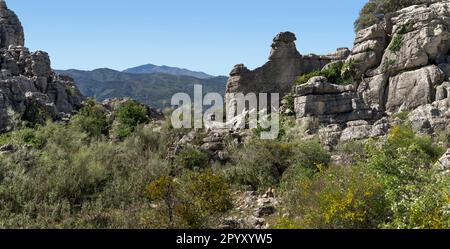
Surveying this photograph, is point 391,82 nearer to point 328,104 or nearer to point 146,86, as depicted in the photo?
point 328,104

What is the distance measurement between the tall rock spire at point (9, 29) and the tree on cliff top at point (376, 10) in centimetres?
3083

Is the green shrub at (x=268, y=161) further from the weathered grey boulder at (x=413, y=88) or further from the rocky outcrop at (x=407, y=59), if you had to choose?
the rocky outcrop at (x=407, y=59)

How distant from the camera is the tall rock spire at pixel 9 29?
3601cm

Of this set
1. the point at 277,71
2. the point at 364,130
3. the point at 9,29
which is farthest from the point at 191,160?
the point at 9,29

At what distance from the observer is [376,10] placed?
4088 cm

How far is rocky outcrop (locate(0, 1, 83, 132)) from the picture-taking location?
22.4m

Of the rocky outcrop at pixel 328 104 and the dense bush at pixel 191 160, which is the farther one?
the rocky outcrop at pixel 328 104

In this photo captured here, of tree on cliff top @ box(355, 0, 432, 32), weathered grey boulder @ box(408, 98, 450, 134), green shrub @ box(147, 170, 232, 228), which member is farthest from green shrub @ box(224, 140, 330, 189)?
tree on cliff top @ box(355, 0, 432, 32)

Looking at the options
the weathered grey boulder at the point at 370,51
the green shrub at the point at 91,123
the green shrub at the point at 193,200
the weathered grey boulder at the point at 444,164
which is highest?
the weathered grey boulder at the point at 370,51

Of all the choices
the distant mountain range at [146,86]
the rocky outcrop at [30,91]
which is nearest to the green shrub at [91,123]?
the rocky outcrop at [30,91]

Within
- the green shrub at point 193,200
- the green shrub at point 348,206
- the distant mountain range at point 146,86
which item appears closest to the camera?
the green shrub at point 348,206

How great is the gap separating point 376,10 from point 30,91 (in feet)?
103

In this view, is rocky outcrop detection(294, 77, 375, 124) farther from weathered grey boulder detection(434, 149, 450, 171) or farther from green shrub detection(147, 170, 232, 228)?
green shrub detection(147, 170, 232, 228)

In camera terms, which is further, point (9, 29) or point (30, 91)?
point (9, 29)
